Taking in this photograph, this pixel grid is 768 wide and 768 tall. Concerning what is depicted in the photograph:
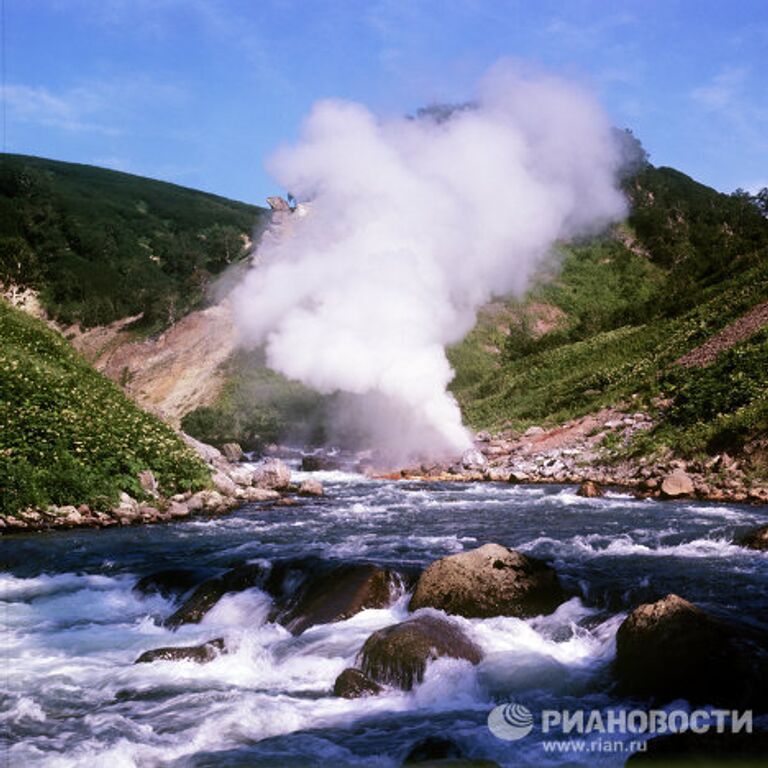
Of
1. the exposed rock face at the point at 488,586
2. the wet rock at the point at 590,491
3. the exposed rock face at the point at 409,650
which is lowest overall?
the exposed rock face at the point at 409,650

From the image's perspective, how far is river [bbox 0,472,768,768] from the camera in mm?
7183

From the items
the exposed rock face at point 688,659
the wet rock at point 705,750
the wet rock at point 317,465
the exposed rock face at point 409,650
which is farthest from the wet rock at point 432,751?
the wet rock at point 317,465

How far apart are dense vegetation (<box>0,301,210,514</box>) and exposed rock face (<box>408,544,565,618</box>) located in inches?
467

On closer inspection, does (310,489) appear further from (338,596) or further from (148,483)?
(338,596)

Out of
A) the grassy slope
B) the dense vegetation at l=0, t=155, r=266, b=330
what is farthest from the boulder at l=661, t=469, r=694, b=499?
the dense vegetation at l=0, t=155, r=266, b=330

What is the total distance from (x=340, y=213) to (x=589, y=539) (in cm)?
3757

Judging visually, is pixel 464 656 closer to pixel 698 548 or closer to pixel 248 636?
pixel 248 636

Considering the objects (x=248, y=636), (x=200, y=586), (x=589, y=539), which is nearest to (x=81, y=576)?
(x=200, y=586)

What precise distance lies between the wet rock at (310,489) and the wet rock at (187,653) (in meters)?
15.4

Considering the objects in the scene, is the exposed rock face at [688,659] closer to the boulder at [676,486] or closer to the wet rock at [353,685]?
the wet rock at [353,685]

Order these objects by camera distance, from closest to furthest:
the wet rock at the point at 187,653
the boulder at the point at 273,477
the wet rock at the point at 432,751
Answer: the wet rock at the point at 432,751 → the wet rock at the point at 187,653 → the boulder at the point at 273,477

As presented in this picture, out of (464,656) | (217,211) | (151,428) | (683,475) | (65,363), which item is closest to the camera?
(464,656)

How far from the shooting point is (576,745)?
679cm

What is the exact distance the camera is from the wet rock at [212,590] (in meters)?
11.5
